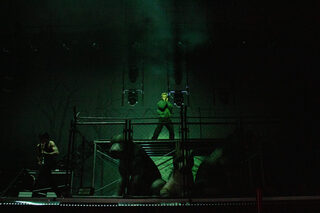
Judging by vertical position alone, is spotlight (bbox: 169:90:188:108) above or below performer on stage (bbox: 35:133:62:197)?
above

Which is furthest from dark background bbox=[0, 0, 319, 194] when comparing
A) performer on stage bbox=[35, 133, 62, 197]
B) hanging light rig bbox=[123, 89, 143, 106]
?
performer on stage bbox=[35, 133, 62, 197]

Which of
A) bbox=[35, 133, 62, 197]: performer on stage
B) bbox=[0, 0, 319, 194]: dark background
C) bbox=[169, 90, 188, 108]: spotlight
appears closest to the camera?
bbox=[35, 133, 62, 197]: performer on stage

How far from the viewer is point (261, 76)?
457 inches

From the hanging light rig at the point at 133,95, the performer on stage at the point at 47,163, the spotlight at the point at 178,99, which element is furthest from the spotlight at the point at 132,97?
the performer on stage at the point at 47,163

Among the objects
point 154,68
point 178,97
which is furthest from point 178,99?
point 154,68

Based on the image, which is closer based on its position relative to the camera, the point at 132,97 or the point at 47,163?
the point at 47,163

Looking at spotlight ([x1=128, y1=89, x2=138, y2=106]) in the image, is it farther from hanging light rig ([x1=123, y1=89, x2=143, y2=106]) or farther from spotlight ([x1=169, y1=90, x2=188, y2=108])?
spotlight ([x1=169, y1=90, x2=188, y2=108])

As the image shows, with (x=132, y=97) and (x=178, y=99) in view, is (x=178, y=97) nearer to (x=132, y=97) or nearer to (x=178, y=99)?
(x=178, y=99)

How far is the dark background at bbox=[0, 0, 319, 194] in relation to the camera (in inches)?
400

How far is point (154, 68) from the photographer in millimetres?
12148

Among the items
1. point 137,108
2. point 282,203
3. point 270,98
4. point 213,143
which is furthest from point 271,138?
point 282,203

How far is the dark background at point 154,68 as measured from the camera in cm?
1017

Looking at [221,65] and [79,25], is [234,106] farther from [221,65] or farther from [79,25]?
[79,25]

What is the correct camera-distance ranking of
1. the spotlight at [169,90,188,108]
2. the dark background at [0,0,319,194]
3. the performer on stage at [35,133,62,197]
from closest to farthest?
1. the performer on stage at [35,133,62,197]
2. the dark background at [0,0,319,194]
3. the spotlight at [169,90,188,108]
